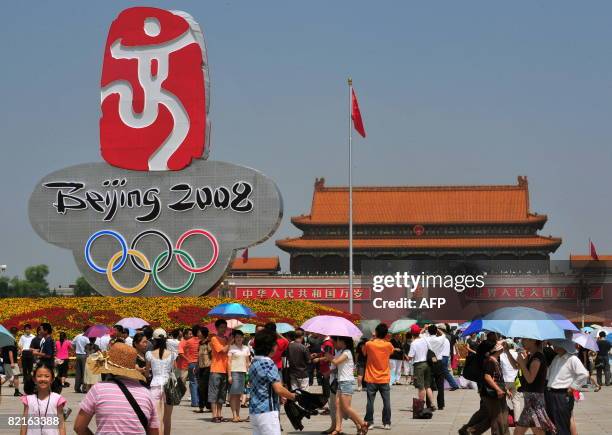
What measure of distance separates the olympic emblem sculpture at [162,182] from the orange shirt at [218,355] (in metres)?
18.9

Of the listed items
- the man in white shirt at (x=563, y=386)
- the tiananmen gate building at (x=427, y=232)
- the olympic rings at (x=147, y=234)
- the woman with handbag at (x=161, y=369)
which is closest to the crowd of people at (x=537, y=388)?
the man in white shirt at (x=563, y=386)

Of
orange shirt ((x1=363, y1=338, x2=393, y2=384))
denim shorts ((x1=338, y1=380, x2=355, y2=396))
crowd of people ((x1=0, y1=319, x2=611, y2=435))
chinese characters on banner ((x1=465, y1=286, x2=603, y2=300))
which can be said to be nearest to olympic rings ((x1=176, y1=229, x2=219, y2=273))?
crowd of people ((x1=0, y1=319, x2=611, y2=435))

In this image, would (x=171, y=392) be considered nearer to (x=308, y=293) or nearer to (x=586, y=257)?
(x=308, y=293)

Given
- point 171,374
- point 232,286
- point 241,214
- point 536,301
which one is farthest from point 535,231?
point 171,374

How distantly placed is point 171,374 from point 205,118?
2285cm

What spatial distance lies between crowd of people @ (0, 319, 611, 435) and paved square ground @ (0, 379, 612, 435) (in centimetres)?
31

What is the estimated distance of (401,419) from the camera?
1805 centimetres

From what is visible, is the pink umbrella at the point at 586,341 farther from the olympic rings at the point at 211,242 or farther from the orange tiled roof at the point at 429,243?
the orange tiled roof at the point at 429,243

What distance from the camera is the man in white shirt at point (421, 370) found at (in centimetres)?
1869

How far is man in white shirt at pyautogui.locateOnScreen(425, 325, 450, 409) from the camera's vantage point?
65.5 feet

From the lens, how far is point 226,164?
37062mm

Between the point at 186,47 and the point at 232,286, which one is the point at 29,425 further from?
the point at 232,286

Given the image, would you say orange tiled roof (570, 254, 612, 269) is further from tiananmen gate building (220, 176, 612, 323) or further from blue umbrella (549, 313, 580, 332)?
blue umbrella (549, 313, 580, 332)

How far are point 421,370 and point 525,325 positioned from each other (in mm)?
6637
